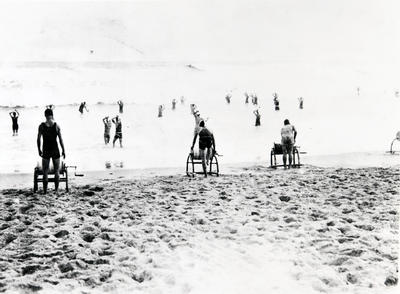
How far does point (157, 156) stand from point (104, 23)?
11367 centimetres

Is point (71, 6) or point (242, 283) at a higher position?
point (71, 6)

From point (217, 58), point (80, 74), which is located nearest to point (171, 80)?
point (80, 74)

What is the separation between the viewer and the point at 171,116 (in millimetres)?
36000

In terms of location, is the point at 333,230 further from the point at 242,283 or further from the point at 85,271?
the point at 85,271

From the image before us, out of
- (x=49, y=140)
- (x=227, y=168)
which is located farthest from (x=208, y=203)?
(x=227, y=168)

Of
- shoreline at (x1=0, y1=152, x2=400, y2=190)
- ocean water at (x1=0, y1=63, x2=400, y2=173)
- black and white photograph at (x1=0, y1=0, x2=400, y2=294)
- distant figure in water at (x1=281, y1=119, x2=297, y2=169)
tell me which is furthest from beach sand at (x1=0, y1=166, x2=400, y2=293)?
ocean water at (x1=0, y1=63, x2=400, y2=173)

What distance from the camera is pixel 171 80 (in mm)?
Answer: 73812

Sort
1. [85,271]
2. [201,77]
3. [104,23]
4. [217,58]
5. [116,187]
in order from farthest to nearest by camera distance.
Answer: [104,23] < [217,58] < [201,77] < [116,187] < [85,271]

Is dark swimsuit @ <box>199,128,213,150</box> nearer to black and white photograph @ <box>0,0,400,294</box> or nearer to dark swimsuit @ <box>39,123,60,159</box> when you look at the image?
black and white photograph @ <box>0,0,400,294</box>

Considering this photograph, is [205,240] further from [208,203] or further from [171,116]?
[171,116]

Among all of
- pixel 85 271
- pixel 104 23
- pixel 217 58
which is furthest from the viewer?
pixel 104 23

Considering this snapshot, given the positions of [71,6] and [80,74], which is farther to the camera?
[71,6]

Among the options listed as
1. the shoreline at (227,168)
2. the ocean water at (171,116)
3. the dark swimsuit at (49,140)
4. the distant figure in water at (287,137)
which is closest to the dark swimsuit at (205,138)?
the shoreline at (227,168)

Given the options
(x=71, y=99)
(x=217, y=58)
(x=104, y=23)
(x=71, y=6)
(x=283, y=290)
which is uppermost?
(x=71, y=6)
